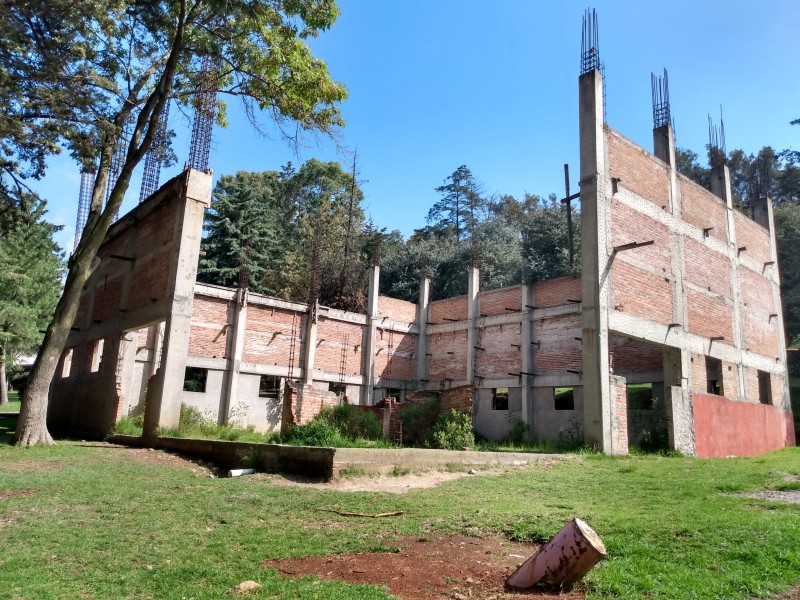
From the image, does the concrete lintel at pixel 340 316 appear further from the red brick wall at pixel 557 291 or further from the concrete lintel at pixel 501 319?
the red brick wall at pixel 557 291

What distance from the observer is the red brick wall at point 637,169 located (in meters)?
17.9

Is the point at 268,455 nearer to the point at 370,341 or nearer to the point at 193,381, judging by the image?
the point at 370,341

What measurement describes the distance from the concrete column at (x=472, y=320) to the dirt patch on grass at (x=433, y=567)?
20.7m

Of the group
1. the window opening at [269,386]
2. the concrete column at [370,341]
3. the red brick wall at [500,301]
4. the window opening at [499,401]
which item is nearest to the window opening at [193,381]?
the window opening at [269,386]

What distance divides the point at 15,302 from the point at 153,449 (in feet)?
72.0

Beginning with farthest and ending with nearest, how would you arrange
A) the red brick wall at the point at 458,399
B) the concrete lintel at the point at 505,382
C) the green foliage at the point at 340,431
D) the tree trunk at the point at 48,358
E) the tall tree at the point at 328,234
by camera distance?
the tall tree at the point at 328,234 < the concrete lintel at the point at 505,382 < the red brick wall at the point at 458,399 < the tree trunk at the point at 48,358 < the green foliage at the point at 340,431

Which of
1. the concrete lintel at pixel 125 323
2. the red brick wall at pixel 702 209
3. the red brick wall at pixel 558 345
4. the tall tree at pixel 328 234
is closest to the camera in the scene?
the concrete lintel at pixel 125 323

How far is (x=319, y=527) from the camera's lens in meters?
6.38

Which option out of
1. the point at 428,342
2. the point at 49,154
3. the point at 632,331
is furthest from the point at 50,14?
the point at 428,342

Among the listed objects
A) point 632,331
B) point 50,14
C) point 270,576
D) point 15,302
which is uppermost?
point 50,14

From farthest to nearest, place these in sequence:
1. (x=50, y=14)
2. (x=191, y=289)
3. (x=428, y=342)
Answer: (x=428, y=342)
(x=191, y=289)
(x=50, y=14)

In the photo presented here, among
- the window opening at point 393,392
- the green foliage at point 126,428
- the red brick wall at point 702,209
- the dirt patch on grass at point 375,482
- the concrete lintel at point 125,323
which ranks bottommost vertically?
the dirt patch on grass at point 375,482

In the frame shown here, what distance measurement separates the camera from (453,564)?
499 cm

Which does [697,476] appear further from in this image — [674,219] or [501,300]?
[501,300]
